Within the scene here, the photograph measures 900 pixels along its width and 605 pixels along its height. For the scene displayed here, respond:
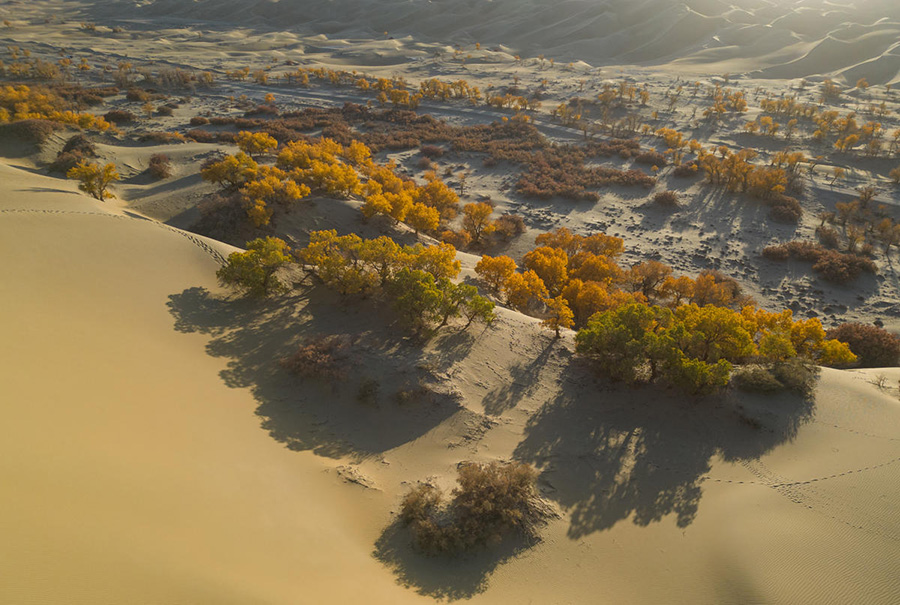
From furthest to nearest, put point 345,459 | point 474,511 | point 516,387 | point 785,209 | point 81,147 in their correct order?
point 785,209 → point 81,147 → point 516,387 → point 345,459 → point 474,511

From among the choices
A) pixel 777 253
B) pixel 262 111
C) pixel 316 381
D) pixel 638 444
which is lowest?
pixel 638 444

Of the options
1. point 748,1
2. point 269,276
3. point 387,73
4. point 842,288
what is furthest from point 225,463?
point 748,1

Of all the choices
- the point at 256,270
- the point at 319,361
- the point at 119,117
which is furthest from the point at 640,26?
the point at 319,361

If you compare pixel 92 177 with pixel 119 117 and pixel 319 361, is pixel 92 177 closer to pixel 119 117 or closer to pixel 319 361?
pixel 319 361

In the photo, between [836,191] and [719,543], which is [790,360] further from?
[836,191]

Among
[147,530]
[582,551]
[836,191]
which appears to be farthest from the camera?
[836,191]

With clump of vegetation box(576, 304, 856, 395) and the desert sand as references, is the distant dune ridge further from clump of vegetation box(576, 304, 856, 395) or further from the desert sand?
the desert sand

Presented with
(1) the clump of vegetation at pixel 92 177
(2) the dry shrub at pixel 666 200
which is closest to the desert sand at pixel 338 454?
(1) the clump of vegetation at pixel 92 177
